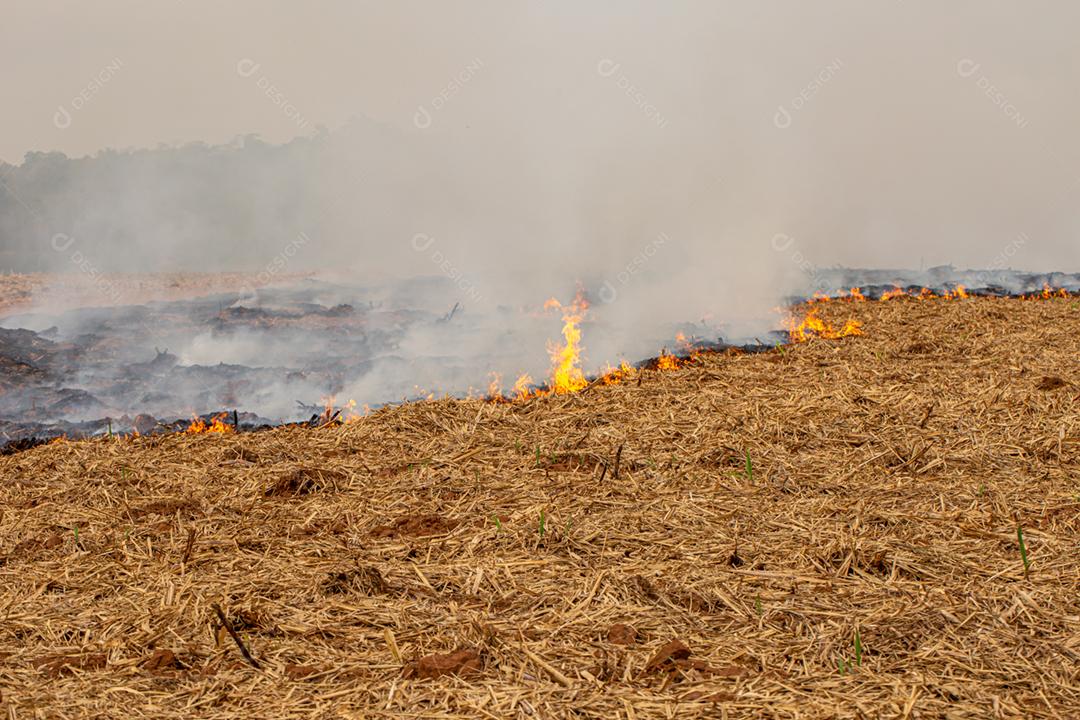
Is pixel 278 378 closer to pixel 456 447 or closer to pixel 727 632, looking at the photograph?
pixel 456 447

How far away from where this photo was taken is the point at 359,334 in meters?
11.7

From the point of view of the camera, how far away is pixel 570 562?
3.99 m

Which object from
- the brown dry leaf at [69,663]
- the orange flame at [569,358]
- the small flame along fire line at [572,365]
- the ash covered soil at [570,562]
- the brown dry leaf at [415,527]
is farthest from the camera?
the orange flame at [569,358]

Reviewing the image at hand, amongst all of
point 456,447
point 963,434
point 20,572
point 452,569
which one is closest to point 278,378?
point 456,447

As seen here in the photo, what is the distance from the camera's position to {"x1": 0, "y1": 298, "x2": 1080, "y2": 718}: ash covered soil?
2.88m

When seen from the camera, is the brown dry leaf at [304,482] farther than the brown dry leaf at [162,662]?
Yes

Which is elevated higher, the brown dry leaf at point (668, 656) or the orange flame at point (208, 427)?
the orange flame at point (208, 427)

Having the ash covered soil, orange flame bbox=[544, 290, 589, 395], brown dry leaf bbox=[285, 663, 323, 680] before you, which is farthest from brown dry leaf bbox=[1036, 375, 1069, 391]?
brown dry leaf bbox=[285, 663, 323, 680]

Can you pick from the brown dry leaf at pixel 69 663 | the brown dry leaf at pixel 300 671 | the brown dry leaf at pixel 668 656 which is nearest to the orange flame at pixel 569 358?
the brown dry leaf at pixel 668 656

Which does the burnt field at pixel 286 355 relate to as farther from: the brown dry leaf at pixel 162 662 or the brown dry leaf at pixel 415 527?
the brown dry leaf at pixel 162 662

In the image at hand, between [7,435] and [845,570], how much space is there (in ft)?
25.0

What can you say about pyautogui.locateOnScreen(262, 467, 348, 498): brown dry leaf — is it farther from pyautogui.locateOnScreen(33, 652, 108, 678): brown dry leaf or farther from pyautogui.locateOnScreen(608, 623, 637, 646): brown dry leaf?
pyautogui.locateOnScreen(608, 623, 637, 646): brown dry leaf

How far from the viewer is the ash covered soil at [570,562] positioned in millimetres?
2877

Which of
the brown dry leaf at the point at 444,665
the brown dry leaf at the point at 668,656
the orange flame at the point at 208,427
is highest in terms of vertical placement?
the orange flame at the point at 208,427
